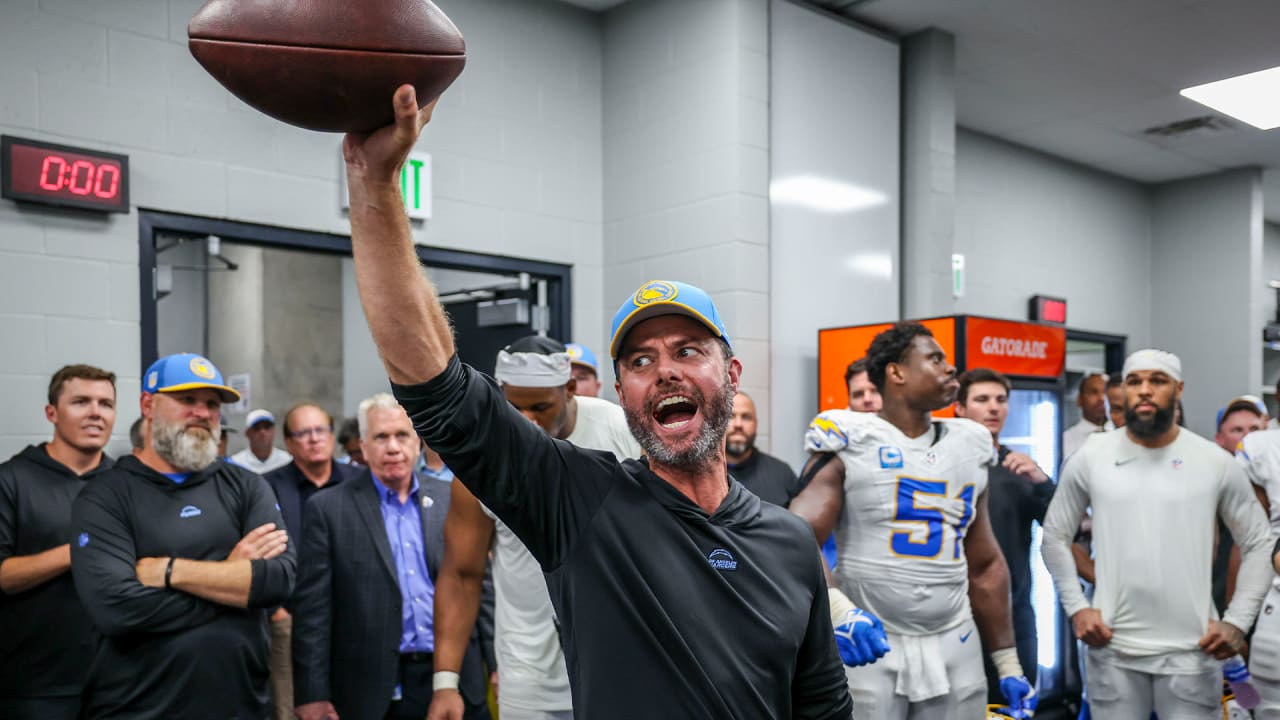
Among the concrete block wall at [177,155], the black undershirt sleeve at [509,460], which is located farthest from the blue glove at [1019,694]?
the concrete block wall at [177,155]

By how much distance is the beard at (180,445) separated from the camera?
10.4 ft

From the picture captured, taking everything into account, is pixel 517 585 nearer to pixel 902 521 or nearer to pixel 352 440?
pixel 902 521

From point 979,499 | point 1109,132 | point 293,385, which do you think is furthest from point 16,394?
point 1109,132

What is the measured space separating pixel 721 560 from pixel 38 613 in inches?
115

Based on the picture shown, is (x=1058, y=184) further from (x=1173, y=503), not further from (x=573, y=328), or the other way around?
(x=1173, y=503)

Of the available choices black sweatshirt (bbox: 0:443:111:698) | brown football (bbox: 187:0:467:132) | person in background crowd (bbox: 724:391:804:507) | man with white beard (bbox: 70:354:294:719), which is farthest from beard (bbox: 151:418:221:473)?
person in background crowd (bbox: 724:391:804:507)

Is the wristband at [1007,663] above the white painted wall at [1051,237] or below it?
below

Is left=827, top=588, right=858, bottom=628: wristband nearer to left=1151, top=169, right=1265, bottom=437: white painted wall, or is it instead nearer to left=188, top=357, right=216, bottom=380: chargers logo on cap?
left=188, top=357, right=216, bottom=380: chargers logo on cap

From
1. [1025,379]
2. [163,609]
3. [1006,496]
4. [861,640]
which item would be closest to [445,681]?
[163,609]

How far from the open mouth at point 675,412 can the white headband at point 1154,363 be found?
2.68 m

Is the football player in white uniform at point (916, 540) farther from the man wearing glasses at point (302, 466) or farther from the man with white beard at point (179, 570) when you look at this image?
the man wearing glasses at point (302, 466)

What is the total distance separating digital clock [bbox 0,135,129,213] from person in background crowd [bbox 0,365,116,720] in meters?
1.14

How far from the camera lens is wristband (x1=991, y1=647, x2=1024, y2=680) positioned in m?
3.12

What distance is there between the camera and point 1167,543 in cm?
362
